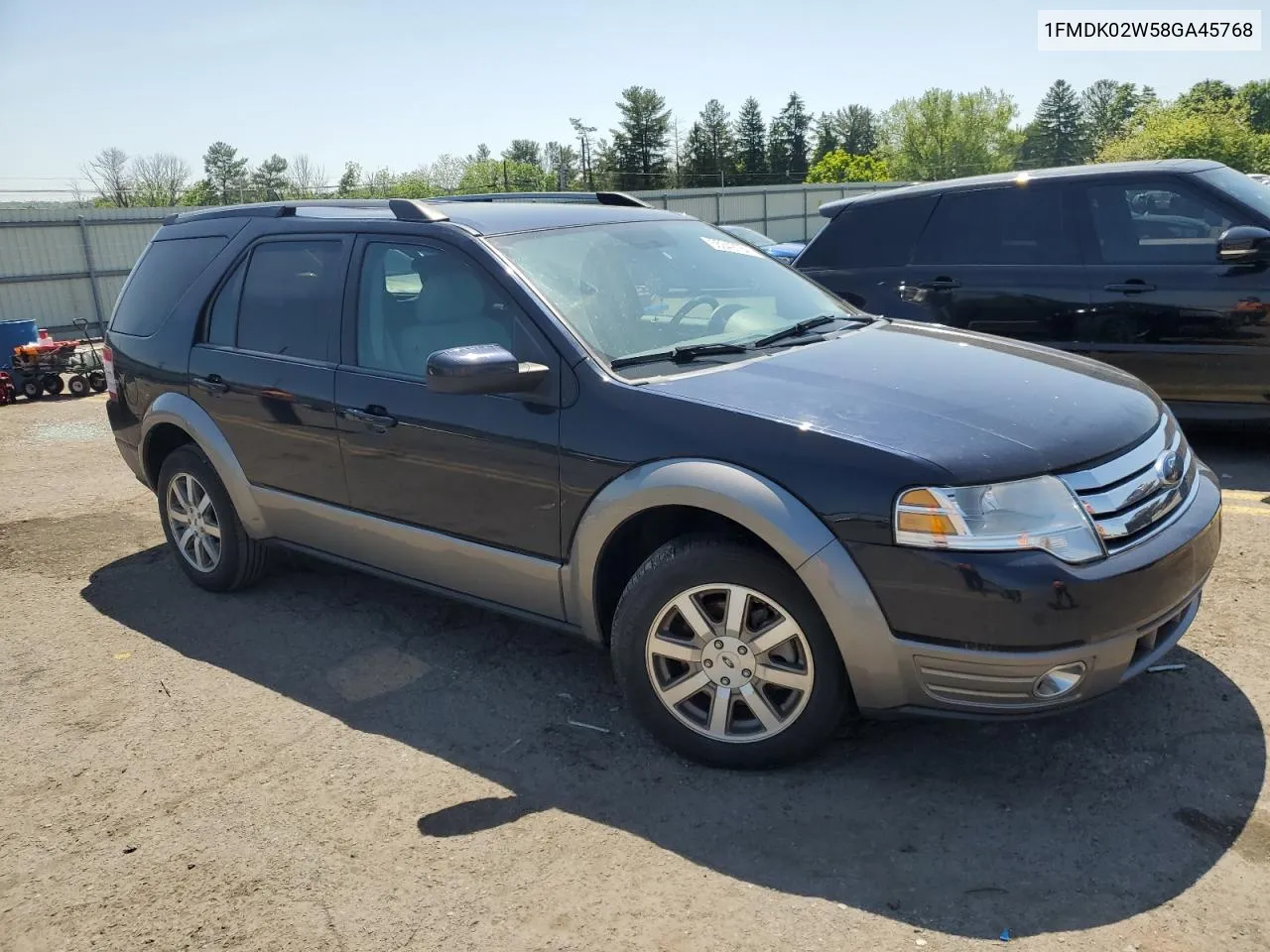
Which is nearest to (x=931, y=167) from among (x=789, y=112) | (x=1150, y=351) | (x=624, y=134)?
(x=789, y=112)

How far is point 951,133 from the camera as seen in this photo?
10125 centimetres

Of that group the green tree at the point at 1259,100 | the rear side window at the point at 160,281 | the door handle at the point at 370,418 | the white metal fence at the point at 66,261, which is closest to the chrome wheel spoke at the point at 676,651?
the door handle at the point at 370,418

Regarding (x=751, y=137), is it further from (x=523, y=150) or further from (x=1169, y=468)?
(x=1169, y=468)

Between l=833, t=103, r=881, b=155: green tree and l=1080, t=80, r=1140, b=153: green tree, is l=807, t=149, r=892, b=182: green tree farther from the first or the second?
l=1080, t=80, r=1140, b=153: green tree

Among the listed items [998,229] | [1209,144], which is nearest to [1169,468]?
[998,229]

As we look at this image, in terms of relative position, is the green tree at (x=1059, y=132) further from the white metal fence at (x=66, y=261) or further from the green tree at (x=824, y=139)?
the white metal fence at (x=66, y=261)

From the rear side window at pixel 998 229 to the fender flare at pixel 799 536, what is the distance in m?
4.43

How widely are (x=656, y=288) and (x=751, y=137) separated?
10816 centimetres

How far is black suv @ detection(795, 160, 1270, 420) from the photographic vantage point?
6.10 m

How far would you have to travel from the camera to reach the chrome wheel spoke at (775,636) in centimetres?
306

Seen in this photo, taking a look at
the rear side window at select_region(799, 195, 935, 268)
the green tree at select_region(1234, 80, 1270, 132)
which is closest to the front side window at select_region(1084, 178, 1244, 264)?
the rear side window at select_region(799, 195, 935, 268)

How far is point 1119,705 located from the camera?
3510 millimetres

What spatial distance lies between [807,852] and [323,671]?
2259mm

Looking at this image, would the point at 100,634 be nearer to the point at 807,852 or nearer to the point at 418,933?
the point at 418,933
